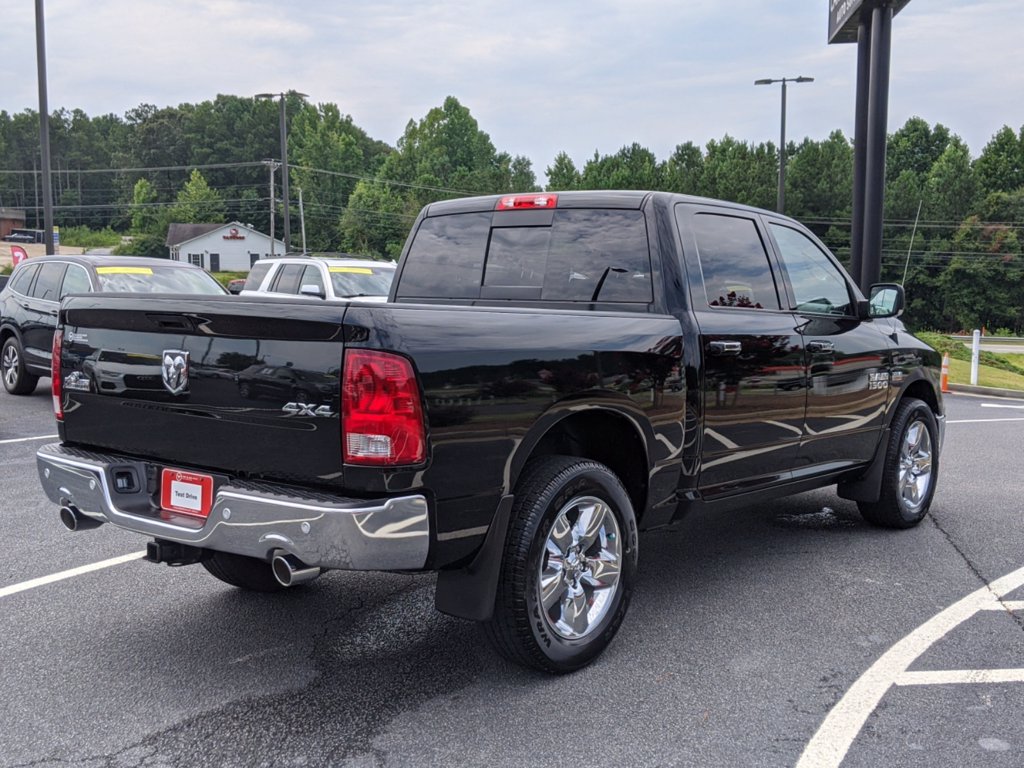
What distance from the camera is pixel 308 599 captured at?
180 inches

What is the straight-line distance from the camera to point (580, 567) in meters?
3.75

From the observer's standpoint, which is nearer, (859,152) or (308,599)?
(308,599)

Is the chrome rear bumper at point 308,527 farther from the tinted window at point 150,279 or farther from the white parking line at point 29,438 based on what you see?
the tinted window at point 150,279

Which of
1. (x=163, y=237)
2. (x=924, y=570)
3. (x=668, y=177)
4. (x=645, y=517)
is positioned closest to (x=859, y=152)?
(x=924, y=570)

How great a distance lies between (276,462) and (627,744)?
1490 millimetres

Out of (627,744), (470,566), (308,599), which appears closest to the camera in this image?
(627,744)

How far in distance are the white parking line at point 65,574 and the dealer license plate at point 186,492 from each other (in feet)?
5.57

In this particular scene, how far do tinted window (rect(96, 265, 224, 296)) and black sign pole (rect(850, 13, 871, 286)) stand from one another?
10.5 metres

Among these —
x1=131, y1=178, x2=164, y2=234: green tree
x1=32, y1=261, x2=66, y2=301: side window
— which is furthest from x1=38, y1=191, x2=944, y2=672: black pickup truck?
x1=131, y1=178, x2=164, y2=234: green tree

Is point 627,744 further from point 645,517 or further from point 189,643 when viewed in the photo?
point 189,643

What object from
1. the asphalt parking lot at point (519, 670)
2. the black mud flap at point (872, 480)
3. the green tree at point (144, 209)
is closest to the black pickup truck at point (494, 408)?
the asphalt parking lot at point (519, 670)

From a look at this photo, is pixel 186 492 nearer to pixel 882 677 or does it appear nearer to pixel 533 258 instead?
pixel 533 258

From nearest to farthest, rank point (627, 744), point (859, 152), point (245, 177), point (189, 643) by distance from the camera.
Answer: point (627, 744) → point (189, 643) → point (859, 152) → point (245, 177)

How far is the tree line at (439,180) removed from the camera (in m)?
72.1
